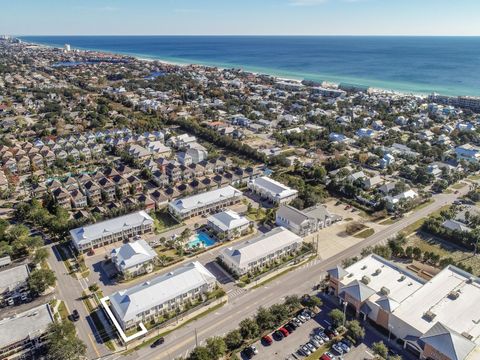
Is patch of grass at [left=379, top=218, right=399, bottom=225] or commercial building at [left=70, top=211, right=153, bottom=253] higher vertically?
commercial building at [left=70, top=211, right=153, bottom=253]

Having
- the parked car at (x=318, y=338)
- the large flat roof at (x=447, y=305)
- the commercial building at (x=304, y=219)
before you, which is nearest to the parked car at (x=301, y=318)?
the parked car at (x=318, y=338)

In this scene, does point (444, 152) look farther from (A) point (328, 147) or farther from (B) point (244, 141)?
(B) point (244, 141)

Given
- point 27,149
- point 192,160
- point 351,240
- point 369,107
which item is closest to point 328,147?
point 192,160

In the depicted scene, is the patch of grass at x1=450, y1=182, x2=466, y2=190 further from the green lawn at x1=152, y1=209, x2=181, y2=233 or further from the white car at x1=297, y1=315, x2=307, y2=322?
the green lawn at x1=152, y1=209, x2=181, y2=233

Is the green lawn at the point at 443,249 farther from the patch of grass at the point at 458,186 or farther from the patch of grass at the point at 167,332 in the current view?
the patch of grass at the point at 167,332

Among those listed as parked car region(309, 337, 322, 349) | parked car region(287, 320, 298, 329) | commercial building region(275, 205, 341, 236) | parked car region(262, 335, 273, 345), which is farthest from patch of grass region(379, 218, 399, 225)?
parked car region(262, 335, 273, 345)

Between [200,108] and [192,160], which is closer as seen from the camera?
[192,160]
